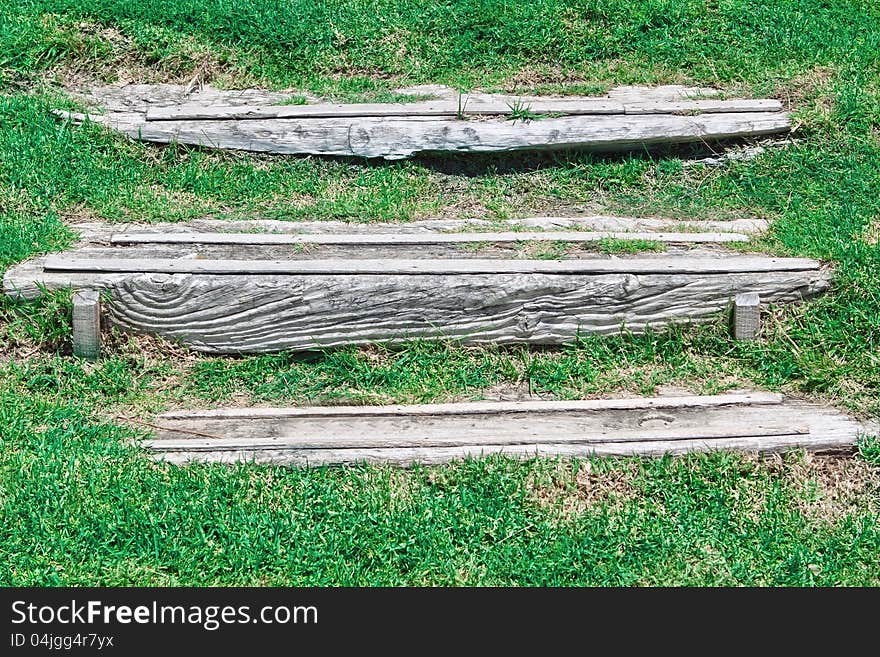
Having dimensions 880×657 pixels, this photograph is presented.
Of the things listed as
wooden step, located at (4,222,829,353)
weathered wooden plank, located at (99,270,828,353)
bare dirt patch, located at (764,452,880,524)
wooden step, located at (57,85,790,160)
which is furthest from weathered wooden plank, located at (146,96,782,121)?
bare dirt patch, located at (764,452,880,524)

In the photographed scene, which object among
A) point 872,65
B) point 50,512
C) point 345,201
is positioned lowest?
point 50,512

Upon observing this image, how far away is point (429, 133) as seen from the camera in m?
4.81

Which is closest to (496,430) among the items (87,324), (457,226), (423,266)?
(423,266)

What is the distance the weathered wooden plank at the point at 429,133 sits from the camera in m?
4.81

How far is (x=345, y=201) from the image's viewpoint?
A: 15.4 ft

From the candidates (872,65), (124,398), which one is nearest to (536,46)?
(872,65)

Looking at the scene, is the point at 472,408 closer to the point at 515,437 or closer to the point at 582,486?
the point at 515,437

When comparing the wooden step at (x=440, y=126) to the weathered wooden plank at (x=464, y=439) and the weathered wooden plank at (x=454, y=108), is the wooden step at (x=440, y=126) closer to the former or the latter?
the weathered wooden plank at (x=454, y=108)

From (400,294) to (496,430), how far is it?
2.26 feet

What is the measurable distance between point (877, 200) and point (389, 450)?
264 cm

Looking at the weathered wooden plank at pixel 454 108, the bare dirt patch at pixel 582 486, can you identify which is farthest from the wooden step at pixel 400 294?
the weathered wooden plank at pixel 454 108

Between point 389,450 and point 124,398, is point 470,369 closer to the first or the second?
point 389,450

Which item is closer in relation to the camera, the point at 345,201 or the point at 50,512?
the point at 50,512

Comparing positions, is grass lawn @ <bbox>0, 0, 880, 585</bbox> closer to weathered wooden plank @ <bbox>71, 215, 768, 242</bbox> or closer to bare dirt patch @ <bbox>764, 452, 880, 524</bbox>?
bare dirt patch @ <bbox>764, 452, 880, 524</bbox>
